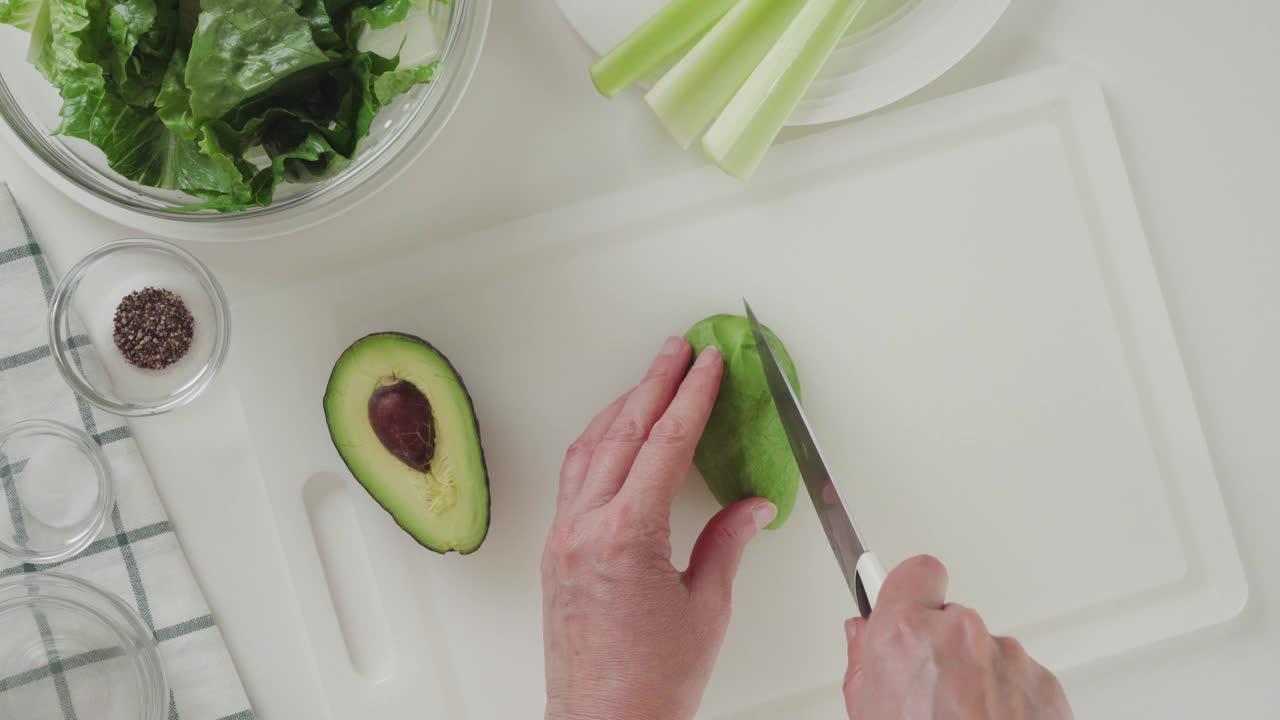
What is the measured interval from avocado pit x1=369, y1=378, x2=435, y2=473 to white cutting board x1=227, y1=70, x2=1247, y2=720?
122mm

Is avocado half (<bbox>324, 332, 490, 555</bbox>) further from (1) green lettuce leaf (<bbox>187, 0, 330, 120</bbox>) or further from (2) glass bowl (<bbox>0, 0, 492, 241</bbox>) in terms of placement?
(1) green lettuce leaf (<bbox>187, 0, 330, 120</bbox>)

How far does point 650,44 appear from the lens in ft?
3.79

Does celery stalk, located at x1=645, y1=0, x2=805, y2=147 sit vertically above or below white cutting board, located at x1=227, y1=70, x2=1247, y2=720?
above

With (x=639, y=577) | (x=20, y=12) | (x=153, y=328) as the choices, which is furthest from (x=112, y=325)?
(x=639, y=577)

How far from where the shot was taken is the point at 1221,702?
1317 millimetres

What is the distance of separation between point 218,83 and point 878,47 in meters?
0.77

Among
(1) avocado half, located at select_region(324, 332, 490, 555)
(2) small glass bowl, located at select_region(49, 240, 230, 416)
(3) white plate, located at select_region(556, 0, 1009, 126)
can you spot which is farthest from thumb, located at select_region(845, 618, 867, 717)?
(2) small glass bowl, located at select_region(49, 240, 230, 416)

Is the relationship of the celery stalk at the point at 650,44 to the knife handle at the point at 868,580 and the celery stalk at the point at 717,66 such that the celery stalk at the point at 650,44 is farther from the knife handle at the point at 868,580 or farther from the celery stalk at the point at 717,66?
the knife handle at the point at 868,580

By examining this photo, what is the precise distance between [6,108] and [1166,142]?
144cm

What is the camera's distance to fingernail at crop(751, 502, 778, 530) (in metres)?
1.14

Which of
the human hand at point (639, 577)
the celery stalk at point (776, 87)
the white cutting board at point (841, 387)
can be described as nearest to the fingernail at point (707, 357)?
the human hand at point (639, 577)

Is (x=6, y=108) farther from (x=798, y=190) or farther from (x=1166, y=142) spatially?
(x=1166, y=142)

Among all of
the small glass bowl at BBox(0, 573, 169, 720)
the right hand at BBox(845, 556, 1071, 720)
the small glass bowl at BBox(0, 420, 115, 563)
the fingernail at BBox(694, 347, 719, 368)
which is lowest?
the right hand at BBox(845, 556, 1071, 720)

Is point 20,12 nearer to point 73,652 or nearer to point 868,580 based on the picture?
point 73,652
